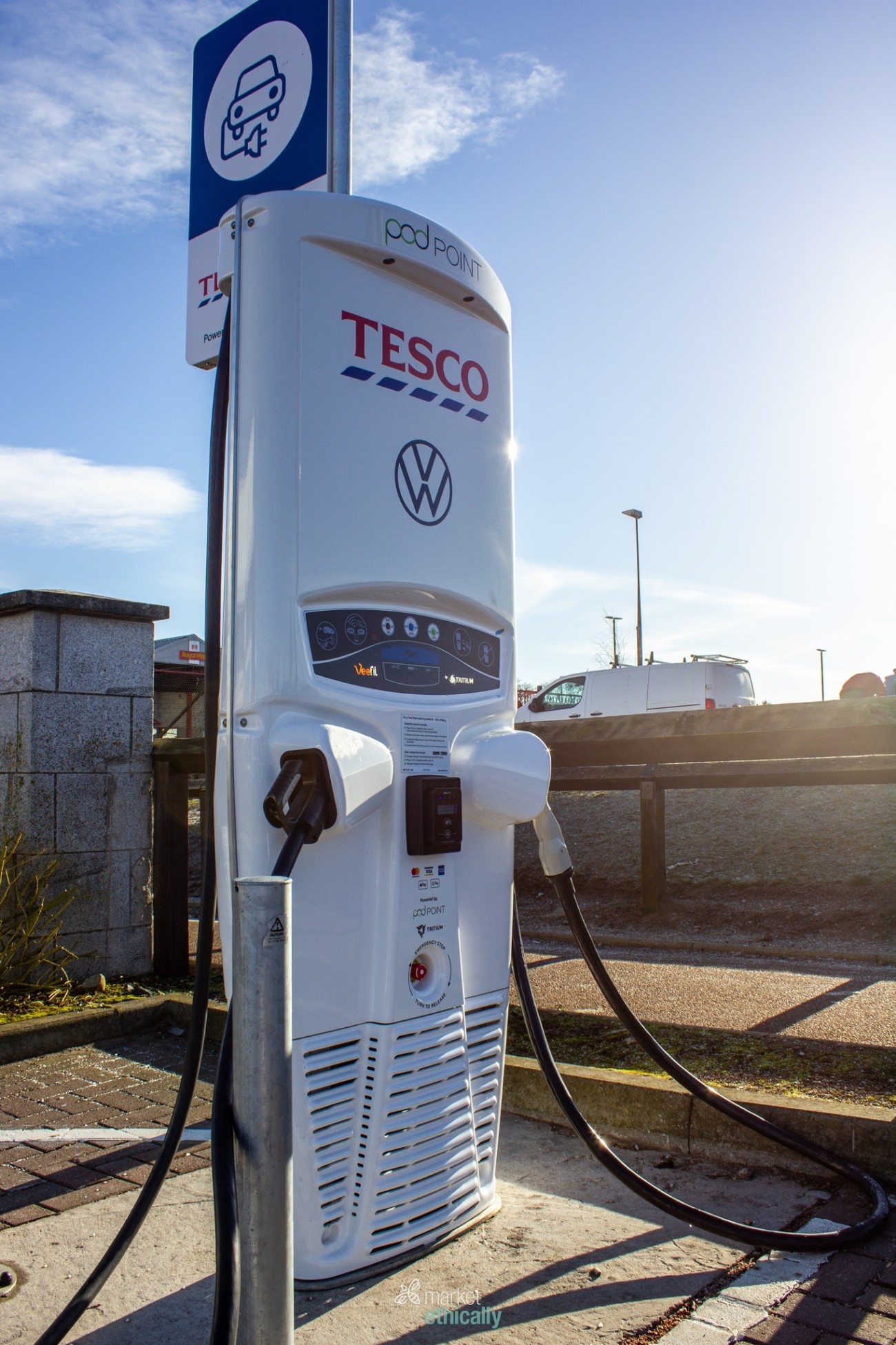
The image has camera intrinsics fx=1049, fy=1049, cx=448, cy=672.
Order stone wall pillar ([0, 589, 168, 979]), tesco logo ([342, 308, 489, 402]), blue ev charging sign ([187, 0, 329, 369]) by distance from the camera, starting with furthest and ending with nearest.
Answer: stone wall pillar ([0, 589, 168, 979]), blue ev charging sign ([187, 0, 329, 369]), tesco logo ([342, 308, 489, 402])

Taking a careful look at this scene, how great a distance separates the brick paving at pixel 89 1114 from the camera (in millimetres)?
2799

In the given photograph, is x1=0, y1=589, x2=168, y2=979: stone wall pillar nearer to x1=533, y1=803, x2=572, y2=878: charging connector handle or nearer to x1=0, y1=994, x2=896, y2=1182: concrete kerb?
x1=0, y1=994, x2=896, y2=1182: concrete kerb

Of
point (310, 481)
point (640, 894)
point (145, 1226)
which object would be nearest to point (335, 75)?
point (310, 481)

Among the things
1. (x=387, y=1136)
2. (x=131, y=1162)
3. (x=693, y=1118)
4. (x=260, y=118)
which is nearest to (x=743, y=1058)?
(x=693, y=1118)

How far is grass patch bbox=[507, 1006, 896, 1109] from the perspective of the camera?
325 centimetres

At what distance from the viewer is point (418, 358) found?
2.60 meters

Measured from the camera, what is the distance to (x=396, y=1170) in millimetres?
2316

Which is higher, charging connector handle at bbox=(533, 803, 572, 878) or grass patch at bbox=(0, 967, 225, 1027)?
charging connector handle at bbox=(533, 803, 572, 878)

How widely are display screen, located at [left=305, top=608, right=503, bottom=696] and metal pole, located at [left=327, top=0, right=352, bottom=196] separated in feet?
5.26

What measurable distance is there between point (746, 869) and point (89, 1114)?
23.3 feet

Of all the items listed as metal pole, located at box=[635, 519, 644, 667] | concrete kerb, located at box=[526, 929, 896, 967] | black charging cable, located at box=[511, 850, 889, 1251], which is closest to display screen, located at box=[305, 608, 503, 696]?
black charging cable, located at box=[511, 850, 889, 1251]

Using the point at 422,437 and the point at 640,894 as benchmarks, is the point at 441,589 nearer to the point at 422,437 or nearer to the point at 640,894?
the point at 422,437

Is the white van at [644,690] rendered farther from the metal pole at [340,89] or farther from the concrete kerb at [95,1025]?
the metal pole at [340,89]

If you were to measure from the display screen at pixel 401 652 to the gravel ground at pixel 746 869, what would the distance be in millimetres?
4455
